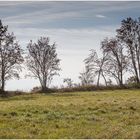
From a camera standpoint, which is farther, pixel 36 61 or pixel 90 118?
pixel 36 61

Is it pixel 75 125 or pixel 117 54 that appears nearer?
pixel 75 125

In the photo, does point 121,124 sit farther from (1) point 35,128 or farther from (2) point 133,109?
(2) point 133,109

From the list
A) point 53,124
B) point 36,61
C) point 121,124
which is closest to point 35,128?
point 53,124

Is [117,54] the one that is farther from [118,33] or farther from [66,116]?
→ [66,116]

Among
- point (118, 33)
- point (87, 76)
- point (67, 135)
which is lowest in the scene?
point (67, 135)

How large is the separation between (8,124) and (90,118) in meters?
4.04

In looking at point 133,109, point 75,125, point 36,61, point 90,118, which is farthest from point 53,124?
point 36,61

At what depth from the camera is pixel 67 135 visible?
15.3m

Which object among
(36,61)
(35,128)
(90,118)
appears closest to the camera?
(35,128)

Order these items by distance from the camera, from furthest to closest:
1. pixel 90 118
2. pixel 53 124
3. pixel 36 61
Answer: pixel 36 61 → pixel 90 118 → pixel 53 124

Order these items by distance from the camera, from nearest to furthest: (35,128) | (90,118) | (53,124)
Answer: (35,128)
(53,124)
(90,118)

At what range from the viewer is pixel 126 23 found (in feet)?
244

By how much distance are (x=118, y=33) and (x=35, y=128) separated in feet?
196

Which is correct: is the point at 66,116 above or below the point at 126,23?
below
